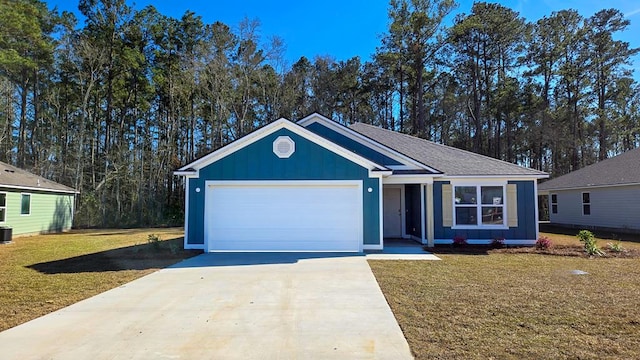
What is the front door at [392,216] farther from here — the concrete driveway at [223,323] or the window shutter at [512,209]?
the concrete driveway at [223,323]

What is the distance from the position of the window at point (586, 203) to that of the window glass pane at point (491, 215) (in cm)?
1045

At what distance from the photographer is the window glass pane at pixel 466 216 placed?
40.4ft

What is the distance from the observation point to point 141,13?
2836cm

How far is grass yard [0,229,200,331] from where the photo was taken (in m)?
5.61

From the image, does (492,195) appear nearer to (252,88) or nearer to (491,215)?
(491,215)

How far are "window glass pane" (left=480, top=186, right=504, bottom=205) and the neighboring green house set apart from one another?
59.0 feet

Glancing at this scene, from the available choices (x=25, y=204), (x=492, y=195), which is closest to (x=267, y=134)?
(x=492, y=195)

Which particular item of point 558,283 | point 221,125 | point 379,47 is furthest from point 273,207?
point 379,47

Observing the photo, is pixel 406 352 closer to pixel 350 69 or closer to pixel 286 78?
pixel 286 78

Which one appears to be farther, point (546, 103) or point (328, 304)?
point (546, 103)

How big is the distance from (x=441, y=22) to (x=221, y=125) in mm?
19068

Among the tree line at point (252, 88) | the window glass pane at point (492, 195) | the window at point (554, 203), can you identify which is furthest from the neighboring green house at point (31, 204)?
the window at point (554, 203)

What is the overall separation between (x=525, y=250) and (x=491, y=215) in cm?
160

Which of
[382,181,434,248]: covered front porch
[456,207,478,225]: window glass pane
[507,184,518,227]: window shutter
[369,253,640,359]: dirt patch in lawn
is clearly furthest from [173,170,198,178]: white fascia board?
[507,184,518,227]: window shutter
